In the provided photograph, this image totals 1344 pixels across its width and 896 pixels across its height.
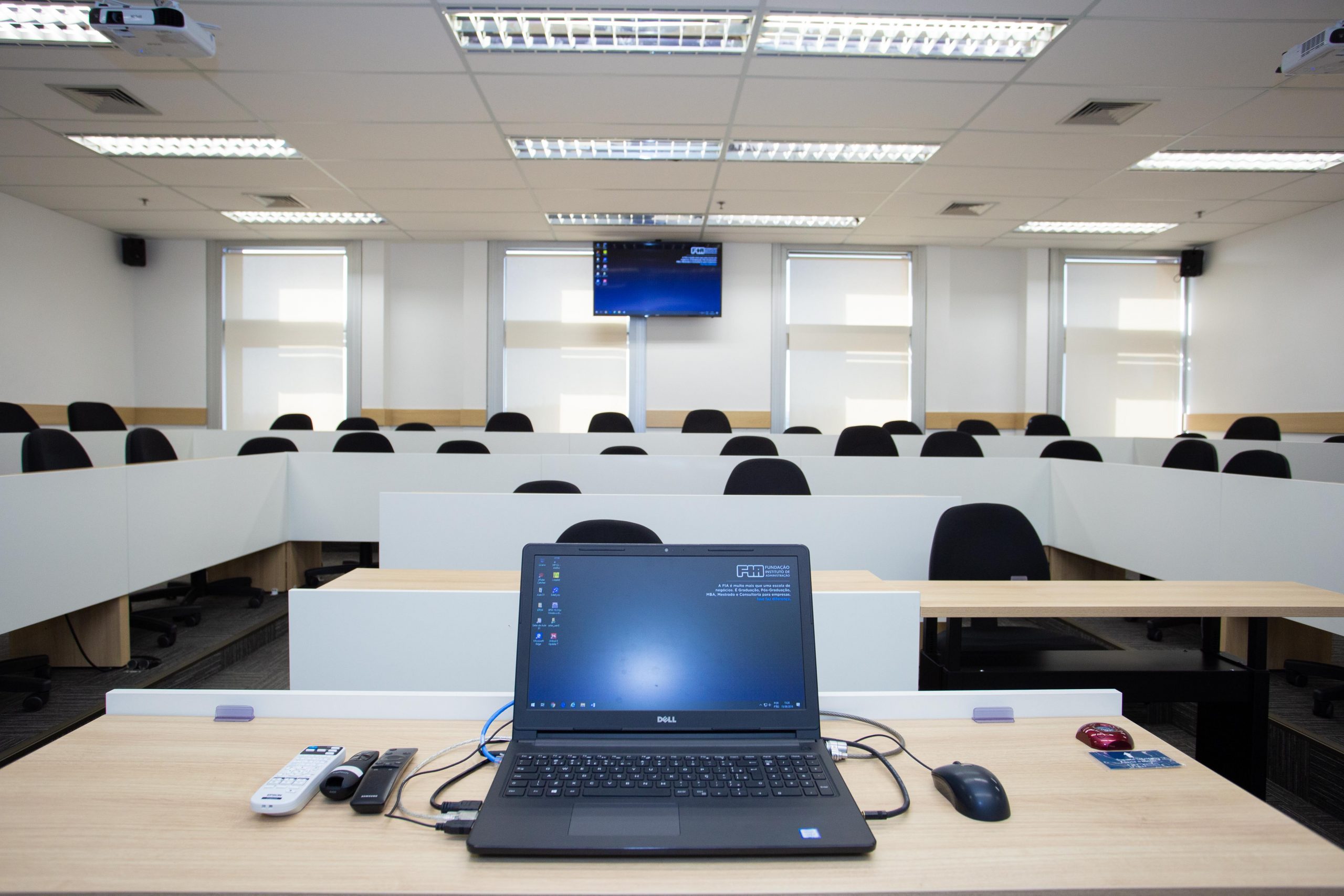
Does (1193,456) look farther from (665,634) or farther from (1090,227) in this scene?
(665,634)

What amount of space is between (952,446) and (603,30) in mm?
3220

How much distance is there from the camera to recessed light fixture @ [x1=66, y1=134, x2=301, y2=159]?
445 cm

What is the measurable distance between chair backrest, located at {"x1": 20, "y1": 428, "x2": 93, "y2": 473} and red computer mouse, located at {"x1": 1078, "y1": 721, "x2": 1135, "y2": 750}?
11.8 feet

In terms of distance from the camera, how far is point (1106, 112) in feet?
12.8

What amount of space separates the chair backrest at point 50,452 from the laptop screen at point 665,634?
295 cm

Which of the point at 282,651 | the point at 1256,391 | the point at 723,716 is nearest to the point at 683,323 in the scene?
the point at 282,651

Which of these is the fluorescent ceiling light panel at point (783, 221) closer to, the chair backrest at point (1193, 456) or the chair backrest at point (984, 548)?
the chair backrest at point (1193, 456)

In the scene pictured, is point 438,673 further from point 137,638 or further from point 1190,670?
point 137,638

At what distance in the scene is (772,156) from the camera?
188 inches

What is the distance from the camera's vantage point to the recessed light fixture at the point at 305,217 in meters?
6.07

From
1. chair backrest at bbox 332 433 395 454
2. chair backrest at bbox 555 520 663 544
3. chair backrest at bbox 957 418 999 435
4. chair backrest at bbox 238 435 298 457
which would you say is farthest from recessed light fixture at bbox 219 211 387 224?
chair backrest at bbox 957 418 999 435

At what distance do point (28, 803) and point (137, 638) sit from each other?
3.10 metres

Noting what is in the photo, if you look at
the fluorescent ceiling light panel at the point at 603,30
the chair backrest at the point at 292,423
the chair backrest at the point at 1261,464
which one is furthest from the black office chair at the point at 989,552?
the chair backrest at the point at 292,423

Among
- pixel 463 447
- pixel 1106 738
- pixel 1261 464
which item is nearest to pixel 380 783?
pixel 1106 738
